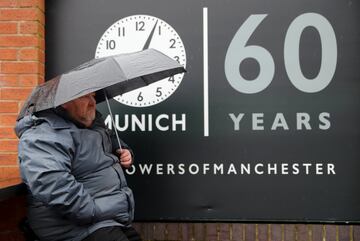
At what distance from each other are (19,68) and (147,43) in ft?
3.17

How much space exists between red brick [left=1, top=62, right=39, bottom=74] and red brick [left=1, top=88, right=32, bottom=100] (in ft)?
0.43

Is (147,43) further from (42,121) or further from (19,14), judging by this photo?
(42,121)

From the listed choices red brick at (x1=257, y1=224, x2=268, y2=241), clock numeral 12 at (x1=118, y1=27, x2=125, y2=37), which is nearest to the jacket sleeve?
clock numeral 12 at (x1=118, y1=27, x2=125, y2=37)

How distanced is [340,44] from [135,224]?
2.12m

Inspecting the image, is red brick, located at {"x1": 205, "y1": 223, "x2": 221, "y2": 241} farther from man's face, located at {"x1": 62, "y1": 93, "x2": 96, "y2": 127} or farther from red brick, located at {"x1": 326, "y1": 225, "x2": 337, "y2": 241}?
man's face, located at {"x1": 62, "y1": 93, "x2": 96, "y2": 127}

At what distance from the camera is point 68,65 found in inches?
141

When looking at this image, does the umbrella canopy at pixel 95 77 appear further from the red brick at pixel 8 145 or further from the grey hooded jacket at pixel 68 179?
the red brick at pixel 8 145

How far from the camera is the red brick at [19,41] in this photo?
3.37 m

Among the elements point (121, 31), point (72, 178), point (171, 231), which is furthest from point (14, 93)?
point (171, 231)

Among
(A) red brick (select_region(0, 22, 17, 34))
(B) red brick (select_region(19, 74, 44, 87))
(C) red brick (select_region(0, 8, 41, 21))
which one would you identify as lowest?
(B) red brick (select_region(19, 74, 44, 87))

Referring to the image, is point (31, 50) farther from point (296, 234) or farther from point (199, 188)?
point (296, 234)

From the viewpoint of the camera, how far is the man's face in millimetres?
2576

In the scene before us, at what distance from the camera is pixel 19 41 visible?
3371 mm

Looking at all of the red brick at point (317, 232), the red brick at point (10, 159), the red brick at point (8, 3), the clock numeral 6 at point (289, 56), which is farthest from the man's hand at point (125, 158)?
the red brick at point (317, 232)
